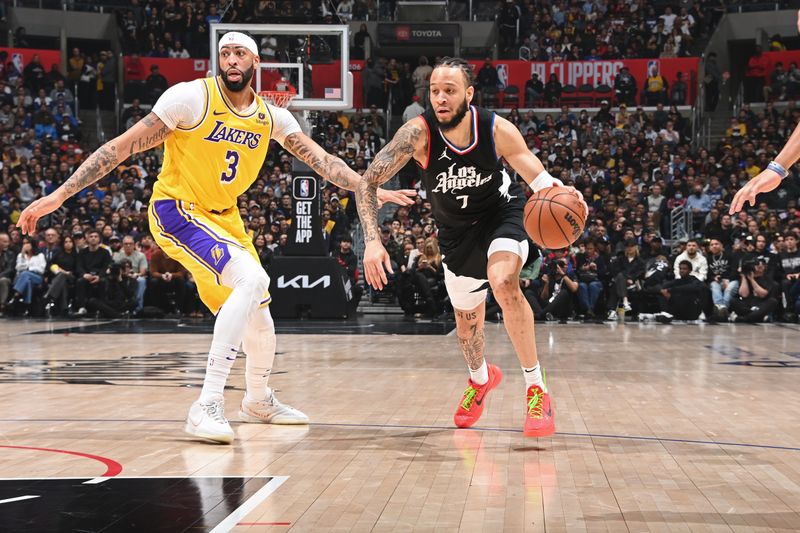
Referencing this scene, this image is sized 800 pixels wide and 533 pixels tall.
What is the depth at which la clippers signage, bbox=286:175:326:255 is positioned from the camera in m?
16.0

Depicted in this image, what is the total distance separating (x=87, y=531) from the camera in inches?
140

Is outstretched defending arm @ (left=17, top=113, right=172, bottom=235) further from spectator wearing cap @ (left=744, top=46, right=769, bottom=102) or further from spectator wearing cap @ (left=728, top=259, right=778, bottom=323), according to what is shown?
spectator wearing cap @ (left=744, top=46, right=769, bottom=102)

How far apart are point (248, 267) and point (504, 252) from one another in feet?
4.81

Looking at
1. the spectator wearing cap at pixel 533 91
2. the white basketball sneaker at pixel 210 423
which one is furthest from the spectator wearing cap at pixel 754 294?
the white basketball sneaker at pixel 210 423

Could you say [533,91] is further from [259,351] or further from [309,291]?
[259,351]

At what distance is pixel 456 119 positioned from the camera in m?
5.66

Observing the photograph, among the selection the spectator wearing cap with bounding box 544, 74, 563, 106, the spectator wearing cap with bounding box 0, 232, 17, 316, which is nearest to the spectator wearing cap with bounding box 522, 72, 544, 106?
the spectator wearing cap with bounding box 544, 74, 563, 106

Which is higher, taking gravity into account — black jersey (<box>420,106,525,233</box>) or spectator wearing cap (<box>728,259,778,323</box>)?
black jersey (<box>420,106,525,233</box>)

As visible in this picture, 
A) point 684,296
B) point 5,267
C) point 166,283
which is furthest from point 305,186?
point 684,296

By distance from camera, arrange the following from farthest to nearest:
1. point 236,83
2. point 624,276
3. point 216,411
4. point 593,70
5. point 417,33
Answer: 1. point 417,33
2. point 593,70
3. point 624,276
4. point 236,83
5. point 216,411

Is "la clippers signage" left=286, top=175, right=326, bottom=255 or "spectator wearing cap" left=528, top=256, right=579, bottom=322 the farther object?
"spectator wearing cap" left=528, top=256, right=579, bottom=322

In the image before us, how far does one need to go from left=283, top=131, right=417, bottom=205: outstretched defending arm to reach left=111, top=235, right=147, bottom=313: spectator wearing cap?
11.8 metres

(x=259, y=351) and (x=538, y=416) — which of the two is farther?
(x=259, y=351)

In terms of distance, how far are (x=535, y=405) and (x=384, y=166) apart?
1.60 m
